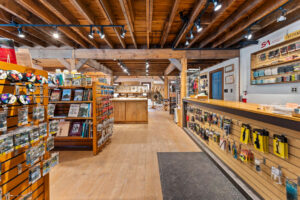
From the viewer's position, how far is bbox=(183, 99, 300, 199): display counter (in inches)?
56.2

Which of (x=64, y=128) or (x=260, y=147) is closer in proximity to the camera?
(x=260, y=147)

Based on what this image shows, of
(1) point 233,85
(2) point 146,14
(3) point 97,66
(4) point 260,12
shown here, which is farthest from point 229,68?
(3) point 97,66

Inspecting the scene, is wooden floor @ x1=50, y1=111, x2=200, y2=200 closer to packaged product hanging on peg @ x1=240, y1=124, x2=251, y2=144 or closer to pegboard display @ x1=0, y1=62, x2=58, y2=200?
pegboard display @ x1=0, y1=62, x2=58, y2=200

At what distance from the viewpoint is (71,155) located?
128 inches

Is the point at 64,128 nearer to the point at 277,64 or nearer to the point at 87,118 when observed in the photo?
the point at 87,118

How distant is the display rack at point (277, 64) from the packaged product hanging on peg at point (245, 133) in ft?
10.6

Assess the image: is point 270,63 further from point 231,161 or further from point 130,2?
point 130,2

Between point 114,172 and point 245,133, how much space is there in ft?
7.46

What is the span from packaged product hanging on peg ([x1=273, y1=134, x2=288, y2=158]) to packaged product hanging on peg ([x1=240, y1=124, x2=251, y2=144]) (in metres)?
0.38

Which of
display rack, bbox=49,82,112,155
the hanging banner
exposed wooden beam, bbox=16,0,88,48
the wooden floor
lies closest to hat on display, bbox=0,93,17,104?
the hanging banner

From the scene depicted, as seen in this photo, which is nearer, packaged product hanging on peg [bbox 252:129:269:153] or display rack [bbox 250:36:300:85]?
packaged product hanging on peg [bbox 252:129:269:153]

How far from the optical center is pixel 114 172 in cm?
253

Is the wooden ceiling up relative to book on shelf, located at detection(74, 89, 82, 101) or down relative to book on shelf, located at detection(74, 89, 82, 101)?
up

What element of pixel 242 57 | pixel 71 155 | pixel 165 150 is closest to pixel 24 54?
pixel 71 155
